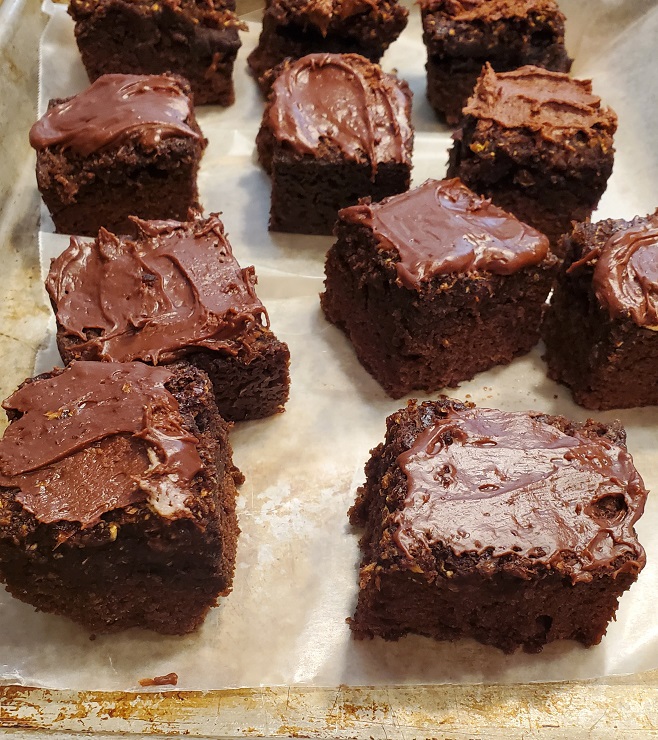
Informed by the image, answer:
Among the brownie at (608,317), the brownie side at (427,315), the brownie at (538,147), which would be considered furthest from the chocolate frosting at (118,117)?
the brownie at (608,317)

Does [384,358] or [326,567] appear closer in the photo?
[326,567]

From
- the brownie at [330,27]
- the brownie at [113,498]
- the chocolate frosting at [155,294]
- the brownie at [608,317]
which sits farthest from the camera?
the brownie at [330,27]

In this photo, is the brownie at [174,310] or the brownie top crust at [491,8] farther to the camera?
the brownie top crust at [491,8]

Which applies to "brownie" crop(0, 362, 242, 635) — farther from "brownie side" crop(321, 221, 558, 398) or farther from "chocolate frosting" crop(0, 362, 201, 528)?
"brownie side" crop(321, 221, 558, 398)

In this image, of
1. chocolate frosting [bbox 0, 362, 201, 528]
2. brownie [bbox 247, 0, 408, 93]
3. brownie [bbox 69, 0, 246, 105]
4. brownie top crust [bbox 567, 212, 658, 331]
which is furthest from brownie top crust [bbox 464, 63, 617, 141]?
chocolate frosting [bbox 0, 362, 201, 528]

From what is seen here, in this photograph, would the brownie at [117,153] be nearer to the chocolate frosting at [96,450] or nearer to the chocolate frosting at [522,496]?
the chocolate frosting at [96,450]

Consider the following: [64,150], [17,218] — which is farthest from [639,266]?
[17,218]

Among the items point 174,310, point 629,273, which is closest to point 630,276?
point 629,273

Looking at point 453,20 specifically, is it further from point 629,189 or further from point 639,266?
point 639,266
